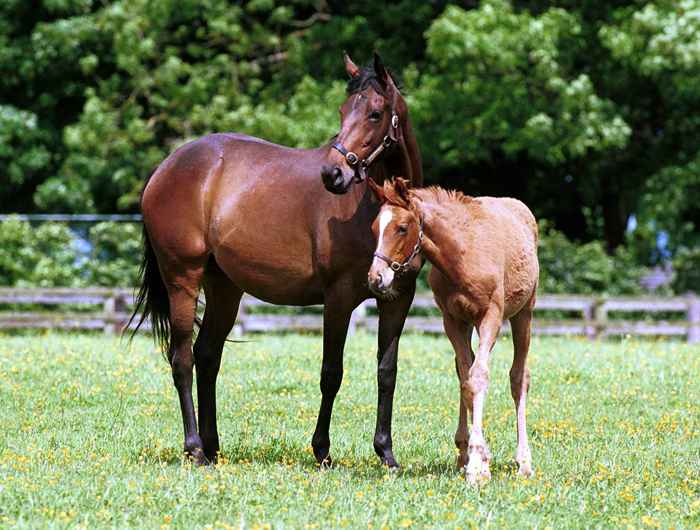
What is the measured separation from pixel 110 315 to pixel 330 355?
1330 cm

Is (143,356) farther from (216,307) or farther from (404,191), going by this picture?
(404,191)

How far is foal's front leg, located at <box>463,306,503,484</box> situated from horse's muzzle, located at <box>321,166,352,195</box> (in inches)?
50.5

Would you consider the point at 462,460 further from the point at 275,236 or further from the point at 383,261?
the point at 275,236

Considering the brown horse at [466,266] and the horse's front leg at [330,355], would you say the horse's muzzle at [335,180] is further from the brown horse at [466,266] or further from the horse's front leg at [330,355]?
the horse's front leg at [330,355]

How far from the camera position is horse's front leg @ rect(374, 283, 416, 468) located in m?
7.87

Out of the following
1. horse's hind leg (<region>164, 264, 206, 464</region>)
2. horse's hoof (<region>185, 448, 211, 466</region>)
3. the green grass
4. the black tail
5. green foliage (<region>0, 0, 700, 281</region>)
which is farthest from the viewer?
green foliage (<region>0, 0, 700, 281</region>)

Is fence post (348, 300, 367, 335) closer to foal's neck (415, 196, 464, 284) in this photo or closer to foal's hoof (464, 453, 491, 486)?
foal's neck (415, 196, 464, 284)

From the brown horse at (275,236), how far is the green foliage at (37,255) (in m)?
14.0

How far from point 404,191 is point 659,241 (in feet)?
72.0

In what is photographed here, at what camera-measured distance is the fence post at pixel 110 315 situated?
20.5 metres

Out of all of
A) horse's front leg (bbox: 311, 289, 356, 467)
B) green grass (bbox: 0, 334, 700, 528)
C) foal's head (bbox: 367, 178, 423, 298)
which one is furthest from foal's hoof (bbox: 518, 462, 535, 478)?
foal's head (bbox: 367, 178, 423, 298)

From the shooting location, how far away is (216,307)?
8898 millimetres

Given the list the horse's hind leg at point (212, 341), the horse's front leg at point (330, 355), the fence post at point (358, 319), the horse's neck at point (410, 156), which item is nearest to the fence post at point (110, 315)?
the fence post at point (358, 319)

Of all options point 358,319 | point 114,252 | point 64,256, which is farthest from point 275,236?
point 64,256
